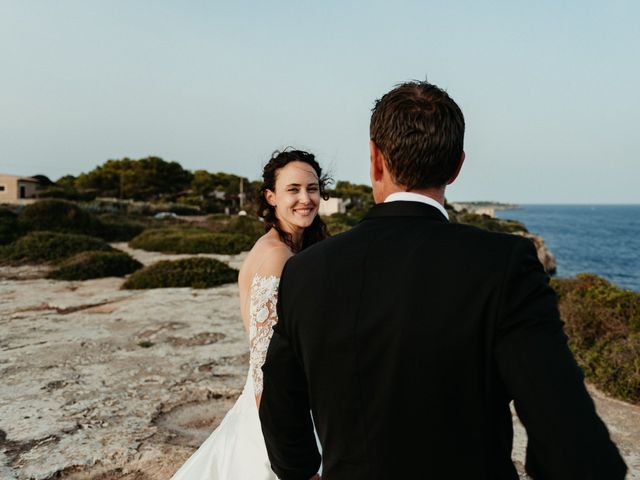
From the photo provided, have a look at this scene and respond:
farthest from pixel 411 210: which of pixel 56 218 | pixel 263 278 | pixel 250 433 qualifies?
pixel 56 218

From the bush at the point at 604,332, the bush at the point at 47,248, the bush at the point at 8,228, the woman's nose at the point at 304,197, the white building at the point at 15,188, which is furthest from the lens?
the white building at the point at 15,188

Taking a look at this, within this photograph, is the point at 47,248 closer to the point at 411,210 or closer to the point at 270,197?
the point at 270,197

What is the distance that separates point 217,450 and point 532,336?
2.45m

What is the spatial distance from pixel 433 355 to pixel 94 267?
524 inches

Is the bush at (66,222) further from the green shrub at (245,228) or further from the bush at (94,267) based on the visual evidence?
the bush at (94,267)

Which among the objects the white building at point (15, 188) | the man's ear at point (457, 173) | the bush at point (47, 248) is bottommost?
the bush at point (47, 248)

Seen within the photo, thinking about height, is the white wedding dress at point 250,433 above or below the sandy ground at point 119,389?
above

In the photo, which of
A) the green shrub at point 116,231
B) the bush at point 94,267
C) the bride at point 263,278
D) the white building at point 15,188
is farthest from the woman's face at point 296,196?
the white building at point 15,188

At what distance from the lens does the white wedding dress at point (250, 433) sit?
247cm

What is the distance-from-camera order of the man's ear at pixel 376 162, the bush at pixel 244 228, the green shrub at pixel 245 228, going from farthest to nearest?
1. the bush at pixel 244 228
2. the green shrub at pixel 245 228
3. the man's ear at pixel 376 162

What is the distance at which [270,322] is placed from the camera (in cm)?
246

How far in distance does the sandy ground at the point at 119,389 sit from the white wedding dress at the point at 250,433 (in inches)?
29.7

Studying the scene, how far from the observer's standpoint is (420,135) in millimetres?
1299

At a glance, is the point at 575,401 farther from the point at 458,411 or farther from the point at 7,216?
the point at 7,216
